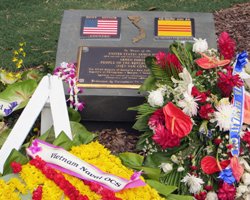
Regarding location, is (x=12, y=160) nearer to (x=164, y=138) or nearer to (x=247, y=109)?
(x=164, y=138)

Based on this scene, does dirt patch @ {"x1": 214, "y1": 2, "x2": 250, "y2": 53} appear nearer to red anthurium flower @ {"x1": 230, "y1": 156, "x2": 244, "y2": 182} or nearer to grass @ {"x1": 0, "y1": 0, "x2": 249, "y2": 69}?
grass @ {"x1": 0, "y1": 0, "x2": 249, "y2": 69}

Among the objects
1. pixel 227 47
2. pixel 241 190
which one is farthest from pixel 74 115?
pixel 241 190

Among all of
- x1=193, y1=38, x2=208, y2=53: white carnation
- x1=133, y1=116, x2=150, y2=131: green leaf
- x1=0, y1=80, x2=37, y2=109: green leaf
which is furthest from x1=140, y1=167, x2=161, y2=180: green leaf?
x1=0, y1=80, x2=37, y2=109: green leaf

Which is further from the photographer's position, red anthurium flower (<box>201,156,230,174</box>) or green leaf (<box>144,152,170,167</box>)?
green leaf (<box>144,152,170,167</box>)

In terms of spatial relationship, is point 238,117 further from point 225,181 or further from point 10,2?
point 10,2

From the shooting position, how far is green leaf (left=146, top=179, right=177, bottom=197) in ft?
11.8

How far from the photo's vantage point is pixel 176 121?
12.4 feet

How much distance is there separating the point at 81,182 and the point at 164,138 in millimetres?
723

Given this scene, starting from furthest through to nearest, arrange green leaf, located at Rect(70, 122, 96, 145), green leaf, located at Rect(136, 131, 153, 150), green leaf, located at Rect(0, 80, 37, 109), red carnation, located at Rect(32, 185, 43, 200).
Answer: green leaf, located at Rect(0, 80, 37, 109)
green leaf, located at Rect(136, 131, 153, 150)
green leaf, located at Rect(70, 122, 96, 145)
red carnation, located at Rect(32, 185, 43, 200)

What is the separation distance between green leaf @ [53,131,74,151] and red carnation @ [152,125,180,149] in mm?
600

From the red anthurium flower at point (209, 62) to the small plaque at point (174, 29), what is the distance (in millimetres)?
679

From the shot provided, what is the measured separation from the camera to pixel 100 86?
4.43m

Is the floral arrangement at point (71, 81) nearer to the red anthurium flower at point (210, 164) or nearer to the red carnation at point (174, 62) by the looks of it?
the red carnation at point (174, 62)

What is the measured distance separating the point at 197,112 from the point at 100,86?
942 millimetres
